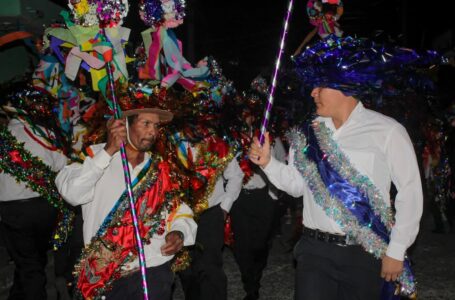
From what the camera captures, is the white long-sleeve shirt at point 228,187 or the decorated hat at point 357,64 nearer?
the decorated hat at point 357,64

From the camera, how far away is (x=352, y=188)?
3977 mm

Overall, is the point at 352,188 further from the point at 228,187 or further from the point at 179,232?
the point at 228,187

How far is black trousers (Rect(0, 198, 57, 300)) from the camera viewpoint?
5.95 m

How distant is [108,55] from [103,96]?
518 mm

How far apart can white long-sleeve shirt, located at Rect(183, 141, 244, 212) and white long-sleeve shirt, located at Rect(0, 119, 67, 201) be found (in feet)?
5.34

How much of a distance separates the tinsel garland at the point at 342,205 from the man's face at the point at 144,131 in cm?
99

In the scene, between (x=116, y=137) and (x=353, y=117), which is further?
(x=353, y=117)

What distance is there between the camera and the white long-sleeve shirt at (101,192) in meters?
3.78

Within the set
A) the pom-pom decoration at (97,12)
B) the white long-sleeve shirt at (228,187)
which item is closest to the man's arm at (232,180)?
the white long-sleeve shirt at (228,187)

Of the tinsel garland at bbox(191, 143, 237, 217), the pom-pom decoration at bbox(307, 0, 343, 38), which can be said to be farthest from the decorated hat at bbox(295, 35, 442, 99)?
the pom-pom decoration at bbox(307, 0, 343, 38)

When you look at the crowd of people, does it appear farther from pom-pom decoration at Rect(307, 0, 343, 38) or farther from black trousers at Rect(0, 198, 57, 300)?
pom-pom decoration at Rect(307, 0, 343, 38)

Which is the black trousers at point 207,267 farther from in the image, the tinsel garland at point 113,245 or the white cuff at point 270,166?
the white cuff at point 270,166

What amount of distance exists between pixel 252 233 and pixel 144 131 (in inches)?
120

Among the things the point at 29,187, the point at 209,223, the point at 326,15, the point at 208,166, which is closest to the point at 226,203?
the point at 209,223
